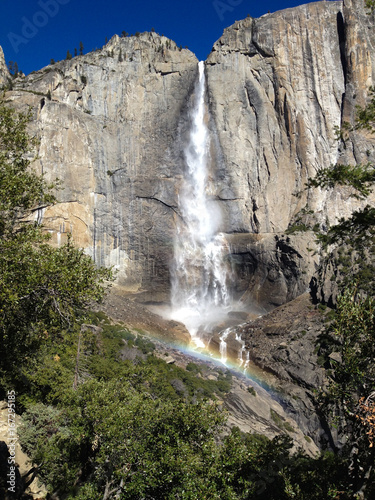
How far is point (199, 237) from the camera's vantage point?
58.5m

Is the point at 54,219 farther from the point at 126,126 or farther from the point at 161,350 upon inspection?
the point at 161,350

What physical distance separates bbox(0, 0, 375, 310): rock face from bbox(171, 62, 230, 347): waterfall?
1113 millimetres

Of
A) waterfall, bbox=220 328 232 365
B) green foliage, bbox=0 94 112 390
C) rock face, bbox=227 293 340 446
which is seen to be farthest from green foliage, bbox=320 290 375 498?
waterfall, bbox=220 328 232 365

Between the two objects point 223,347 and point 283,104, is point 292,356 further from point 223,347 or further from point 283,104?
point 283,104

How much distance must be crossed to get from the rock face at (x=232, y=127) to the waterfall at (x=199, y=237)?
3.65 feet

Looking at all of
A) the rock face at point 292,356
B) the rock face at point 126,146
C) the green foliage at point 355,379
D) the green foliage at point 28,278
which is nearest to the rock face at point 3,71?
the rock face at point 126,146

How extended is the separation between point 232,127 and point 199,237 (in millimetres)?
16086

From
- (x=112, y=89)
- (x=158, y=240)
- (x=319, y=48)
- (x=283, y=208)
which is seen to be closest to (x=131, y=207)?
(x=158, y=240)

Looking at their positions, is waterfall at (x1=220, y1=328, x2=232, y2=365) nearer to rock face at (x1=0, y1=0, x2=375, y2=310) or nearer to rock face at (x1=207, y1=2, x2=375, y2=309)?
rock face at (x1=0, y1=0, x2=375, y2=310)

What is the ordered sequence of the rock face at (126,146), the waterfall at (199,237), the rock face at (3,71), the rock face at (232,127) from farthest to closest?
the rock face at (3,71), the waterfall at (199,237), the rock face at (232,127), the rock face at (126,146)

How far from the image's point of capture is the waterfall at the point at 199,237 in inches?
2244

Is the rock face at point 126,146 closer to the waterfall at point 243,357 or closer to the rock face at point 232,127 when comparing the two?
the rock face at point 232,127

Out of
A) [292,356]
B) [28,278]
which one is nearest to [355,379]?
[28,278]

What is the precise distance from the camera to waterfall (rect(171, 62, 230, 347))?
187 ft
